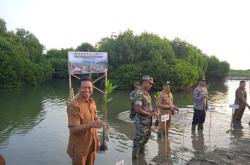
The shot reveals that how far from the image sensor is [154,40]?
42.4m

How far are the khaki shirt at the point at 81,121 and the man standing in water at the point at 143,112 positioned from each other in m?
3.08

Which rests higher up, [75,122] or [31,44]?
[31,44]

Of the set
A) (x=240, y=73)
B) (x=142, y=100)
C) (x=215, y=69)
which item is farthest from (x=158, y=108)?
(x=240, y=73)

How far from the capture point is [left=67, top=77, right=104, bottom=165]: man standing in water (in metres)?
4.99

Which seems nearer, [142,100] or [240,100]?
[142,100]

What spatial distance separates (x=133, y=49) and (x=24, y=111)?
903 inches

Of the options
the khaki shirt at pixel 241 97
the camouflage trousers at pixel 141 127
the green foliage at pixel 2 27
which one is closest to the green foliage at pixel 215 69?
the green foliage at pixel 2 27

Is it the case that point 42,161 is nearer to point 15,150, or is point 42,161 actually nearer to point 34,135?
point 15,150

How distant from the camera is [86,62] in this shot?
11148 millimetres

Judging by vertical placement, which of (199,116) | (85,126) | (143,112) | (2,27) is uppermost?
(2,27)

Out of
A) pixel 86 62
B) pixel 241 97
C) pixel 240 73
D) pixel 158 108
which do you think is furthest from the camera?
pixel 240 73

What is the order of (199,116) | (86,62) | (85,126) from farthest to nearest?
(199,116) → (86,62) → (85,126)

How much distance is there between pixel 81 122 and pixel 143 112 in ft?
11.0

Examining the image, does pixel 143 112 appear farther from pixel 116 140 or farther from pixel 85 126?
pixel 116 140
